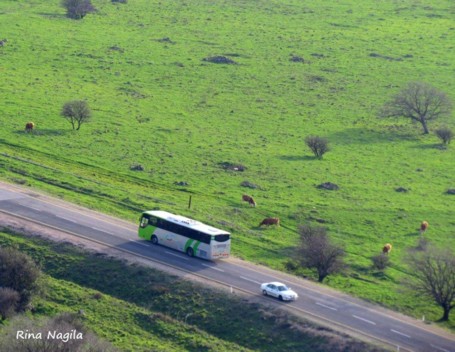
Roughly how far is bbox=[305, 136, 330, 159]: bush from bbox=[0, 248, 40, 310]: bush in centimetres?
4393

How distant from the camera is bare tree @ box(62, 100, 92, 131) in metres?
103

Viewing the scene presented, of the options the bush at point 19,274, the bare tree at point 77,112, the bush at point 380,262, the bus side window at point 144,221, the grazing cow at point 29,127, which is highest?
the bare tree at point 77,112

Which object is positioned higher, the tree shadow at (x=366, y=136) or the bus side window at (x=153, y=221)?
the tree shadow at (x=366, y=136)

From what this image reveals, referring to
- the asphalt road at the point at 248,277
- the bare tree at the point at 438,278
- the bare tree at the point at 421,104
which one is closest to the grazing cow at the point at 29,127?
the asphalt road at the point at 248,277

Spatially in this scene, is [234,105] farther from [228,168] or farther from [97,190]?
[97,190]

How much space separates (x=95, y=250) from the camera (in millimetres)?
70562

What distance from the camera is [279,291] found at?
64.1 metres

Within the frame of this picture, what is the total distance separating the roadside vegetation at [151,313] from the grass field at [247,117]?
8690 mm

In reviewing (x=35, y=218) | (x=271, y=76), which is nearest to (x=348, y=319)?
(x=35, y=218)

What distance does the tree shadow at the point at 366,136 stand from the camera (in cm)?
10975

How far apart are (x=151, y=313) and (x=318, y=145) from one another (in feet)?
142

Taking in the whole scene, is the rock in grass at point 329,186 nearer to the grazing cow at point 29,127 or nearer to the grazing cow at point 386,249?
the grazing cow at point 386,249

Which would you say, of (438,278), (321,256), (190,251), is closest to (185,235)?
(190,251)

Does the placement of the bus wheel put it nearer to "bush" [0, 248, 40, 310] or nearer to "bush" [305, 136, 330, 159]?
"bush" [0, 248, 40, 310]
